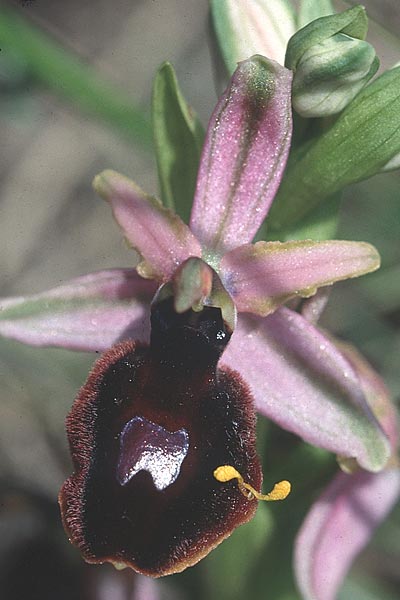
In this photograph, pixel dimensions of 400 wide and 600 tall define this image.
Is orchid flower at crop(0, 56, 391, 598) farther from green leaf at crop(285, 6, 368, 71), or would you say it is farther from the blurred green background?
the blurred green background

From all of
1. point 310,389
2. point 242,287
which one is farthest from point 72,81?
point 310,389

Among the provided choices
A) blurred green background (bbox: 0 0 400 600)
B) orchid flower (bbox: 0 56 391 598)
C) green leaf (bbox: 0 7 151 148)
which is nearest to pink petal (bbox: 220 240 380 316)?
orchid flower (bbox: 0 56 391 598)

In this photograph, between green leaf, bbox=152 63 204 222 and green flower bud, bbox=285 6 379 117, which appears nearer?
green flower bud, bbox=285 6 379 117

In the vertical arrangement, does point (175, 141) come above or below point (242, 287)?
above

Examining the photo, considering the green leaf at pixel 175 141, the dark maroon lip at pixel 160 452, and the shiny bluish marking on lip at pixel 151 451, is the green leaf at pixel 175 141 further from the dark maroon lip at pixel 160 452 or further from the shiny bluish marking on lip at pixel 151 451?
the shiny bluish marking on lip at pixel 151 451

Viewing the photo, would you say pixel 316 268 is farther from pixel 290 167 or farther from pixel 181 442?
pixel 181 442

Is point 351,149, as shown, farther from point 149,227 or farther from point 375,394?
point 375,394

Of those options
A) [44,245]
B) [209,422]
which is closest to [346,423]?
[209,422]
